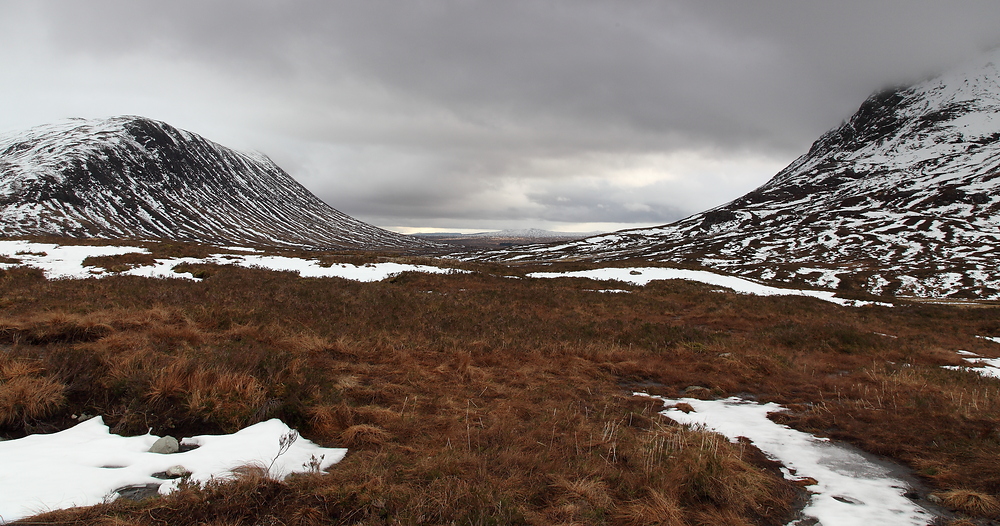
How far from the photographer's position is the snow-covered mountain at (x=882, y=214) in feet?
205

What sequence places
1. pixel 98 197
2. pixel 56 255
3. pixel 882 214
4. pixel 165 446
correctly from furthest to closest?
pixel 98 197 → pixel 882 214 → pixel 56 255 → pixel 165 446

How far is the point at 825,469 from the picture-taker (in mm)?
5246

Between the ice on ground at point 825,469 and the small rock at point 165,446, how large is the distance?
6.37 metres

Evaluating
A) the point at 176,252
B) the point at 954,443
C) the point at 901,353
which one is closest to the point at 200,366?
the point at 954,443

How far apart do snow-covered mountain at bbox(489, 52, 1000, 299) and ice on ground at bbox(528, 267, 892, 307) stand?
3315cm

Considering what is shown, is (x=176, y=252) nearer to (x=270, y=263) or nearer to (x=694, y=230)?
(x=270, y=263)

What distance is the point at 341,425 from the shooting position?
219 inches

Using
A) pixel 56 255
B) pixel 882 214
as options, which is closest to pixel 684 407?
pixel 56 255

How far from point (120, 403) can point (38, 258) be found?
903 inches

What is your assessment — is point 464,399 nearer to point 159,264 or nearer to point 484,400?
point 484,400

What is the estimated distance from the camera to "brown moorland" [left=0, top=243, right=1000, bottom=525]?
12.7 ft

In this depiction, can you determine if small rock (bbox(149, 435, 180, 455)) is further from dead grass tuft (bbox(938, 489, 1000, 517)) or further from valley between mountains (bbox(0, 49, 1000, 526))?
dead grass tuft (bbox(938, 489, 1000, 517))

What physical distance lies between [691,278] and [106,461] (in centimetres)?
3127

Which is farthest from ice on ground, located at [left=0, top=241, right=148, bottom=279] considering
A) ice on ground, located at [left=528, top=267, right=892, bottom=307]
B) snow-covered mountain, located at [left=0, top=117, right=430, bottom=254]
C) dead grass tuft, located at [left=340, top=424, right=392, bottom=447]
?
snow-covered mountain, located at [left=0, top=117, right=430, bottom=254]
